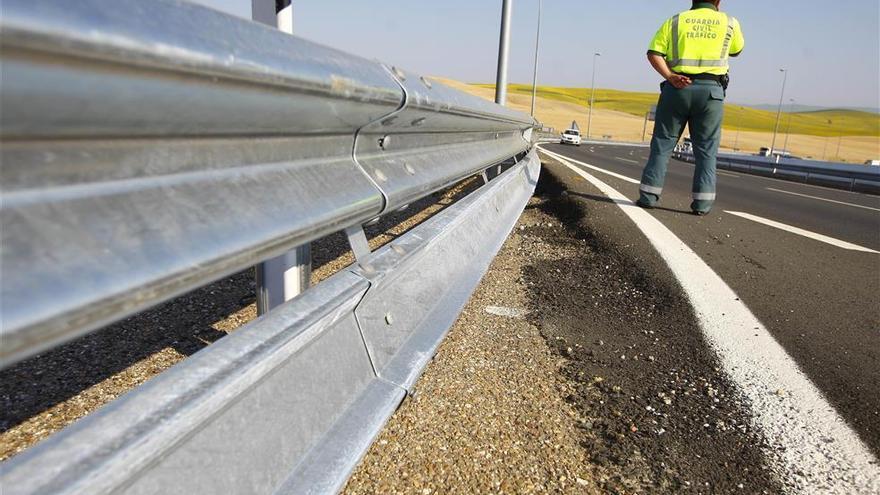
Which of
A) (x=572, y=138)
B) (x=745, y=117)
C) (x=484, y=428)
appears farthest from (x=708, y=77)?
(x=745, y=117)

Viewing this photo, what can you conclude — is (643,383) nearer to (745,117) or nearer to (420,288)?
(420,288)

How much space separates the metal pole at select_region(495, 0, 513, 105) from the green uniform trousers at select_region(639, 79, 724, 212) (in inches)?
110

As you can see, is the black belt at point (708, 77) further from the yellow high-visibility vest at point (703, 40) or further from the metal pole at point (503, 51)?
the metal pole at point (503, 51)

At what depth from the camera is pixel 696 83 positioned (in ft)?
17.4

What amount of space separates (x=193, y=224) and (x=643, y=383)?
1.57 m

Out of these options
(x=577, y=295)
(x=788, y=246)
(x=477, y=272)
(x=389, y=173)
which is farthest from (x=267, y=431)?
(x=788, y=246)

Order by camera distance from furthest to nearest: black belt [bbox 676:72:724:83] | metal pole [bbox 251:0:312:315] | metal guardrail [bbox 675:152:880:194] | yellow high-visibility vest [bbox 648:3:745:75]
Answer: metal guardrail [bbox 675:152:880:194] → black belt [bbox 676:72:724:83] → yellow high-visibility vest [bbox 648:3:745:75] → metal pole [bbox 251:0:312:315]

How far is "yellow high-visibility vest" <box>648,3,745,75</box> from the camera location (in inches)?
203

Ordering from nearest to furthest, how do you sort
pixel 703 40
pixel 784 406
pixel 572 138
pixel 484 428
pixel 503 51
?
pixel 484 428 → pixel 784 406 → pixel 703 40 → pixel 503 51 → pixel 572 138

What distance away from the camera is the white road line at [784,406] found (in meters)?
1.39

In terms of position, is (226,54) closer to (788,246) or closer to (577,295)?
(577,295)

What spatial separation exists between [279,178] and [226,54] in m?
0.30

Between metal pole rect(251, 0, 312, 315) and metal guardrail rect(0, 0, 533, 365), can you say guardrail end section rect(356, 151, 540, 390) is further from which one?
metal pole rect(251, 0, 312, 315)

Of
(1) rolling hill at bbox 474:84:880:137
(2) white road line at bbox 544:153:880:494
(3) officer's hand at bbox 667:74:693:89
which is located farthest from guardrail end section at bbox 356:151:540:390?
(1) rolling hill at bbox 474:84:880:137
